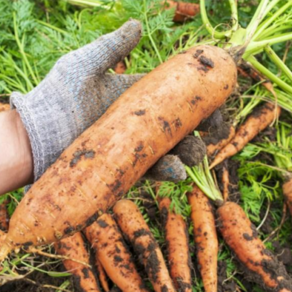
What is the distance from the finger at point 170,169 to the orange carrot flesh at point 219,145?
0.94 m

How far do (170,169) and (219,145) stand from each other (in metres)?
1.05

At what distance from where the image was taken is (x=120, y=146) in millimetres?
1635

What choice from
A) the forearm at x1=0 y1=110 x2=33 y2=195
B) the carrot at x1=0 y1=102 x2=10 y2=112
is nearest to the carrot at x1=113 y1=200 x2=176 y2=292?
the forearm at x1=0 y1=110 x2=33 y2=195

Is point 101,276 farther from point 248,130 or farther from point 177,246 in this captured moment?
point 248,130

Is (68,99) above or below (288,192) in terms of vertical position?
above

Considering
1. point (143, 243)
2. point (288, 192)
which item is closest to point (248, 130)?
point (288, 192)

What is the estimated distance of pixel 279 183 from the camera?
2.72m

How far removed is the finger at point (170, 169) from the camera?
66.0 inches

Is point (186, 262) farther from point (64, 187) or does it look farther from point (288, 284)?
point (64, 187)

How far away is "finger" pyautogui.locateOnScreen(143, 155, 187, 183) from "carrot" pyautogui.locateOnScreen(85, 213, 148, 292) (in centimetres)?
74

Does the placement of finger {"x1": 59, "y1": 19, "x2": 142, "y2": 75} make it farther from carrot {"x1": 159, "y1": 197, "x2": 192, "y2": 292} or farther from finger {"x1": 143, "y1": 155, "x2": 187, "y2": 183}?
carrot {"x1": 159, "y1": 197, "x2": 192, "y2": 292}

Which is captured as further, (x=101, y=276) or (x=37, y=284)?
(x=101, y=276)

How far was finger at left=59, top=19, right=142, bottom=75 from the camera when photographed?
1.77 metres

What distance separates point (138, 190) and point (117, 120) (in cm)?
96
